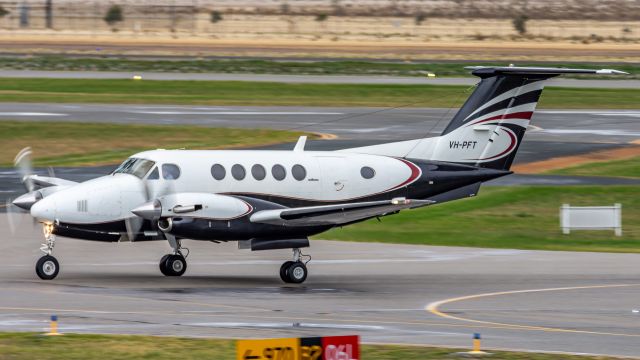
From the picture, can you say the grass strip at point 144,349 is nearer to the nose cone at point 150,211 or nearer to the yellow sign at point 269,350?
the yellow sign at point 269,350

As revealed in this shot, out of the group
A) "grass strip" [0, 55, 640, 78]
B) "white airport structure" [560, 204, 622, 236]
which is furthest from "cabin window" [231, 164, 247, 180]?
"grass strip" [0, 55, 640, 78]

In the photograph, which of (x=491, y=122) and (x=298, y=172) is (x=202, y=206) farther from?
(x=491, y=122)

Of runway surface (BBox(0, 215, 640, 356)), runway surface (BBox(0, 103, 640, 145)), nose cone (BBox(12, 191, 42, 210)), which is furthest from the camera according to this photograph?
runway surface (BBox(0, 103, 640, 145))

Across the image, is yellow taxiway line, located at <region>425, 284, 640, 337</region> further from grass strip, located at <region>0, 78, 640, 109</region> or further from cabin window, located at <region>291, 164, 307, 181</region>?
grass strip, located at <region>0, 78, 640, 109</region>

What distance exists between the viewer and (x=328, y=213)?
85.1 feet

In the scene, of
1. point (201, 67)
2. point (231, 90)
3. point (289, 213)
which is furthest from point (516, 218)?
point (201, 67)

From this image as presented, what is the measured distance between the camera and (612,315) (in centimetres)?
2270

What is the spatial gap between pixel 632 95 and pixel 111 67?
3489 centimetres

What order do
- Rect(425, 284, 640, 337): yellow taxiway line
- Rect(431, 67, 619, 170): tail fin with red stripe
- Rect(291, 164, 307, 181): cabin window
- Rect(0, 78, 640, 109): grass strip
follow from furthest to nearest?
Rect(0, 78, 640, 109): grass strip → Rect(431, 67, 619, 170): tail fin with red stripe → Rect(291, 164, 307, 181): cabin window → Rect(425, 284, 640, 337): yellow taxiway line

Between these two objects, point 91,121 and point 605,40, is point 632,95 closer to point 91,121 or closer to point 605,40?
point 91,121

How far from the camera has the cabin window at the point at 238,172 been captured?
26.6 metres

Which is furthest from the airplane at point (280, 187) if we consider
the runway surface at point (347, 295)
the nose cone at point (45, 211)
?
the runway surface at point (347, 295)

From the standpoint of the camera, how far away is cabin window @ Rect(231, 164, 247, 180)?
87.1 ft

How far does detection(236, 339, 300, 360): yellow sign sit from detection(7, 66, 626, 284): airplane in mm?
12903
